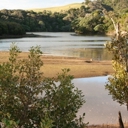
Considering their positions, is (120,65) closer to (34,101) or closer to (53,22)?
(34,101)

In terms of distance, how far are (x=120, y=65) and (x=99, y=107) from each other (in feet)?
26.0

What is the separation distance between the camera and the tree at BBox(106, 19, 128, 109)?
909 centimetres

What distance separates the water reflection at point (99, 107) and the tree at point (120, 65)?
195 inches

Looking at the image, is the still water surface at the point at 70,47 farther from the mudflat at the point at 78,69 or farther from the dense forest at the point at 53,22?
the dense forest at the point at 53,22

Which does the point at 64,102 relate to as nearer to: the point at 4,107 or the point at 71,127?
the point at 71,127

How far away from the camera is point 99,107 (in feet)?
55.3

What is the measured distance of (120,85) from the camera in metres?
9.13

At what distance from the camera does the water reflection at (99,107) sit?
14.5 metres

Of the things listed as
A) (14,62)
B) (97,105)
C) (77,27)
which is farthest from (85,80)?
(77,27)

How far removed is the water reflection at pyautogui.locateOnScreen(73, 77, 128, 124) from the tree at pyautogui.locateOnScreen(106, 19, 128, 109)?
4946 millimetres

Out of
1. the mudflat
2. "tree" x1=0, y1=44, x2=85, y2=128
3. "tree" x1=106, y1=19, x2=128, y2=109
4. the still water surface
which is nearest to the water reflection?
"tree" x1=106, y1=19, x2=128, y2=109

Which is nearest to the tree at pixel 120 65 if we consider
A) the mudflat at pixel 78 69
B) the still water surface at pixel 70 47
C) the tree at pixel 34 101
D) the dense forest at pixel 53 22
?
the tree at pixel 34 101

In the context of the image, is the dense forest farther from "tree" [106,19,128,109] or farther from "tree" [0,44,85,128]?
"tree" [0,44,85,128]

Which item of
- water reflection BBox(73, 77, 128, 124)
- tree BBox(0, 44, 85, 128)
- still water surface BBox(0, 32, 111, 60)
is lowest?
still water surface BBox(0, 32, 111, 60)
